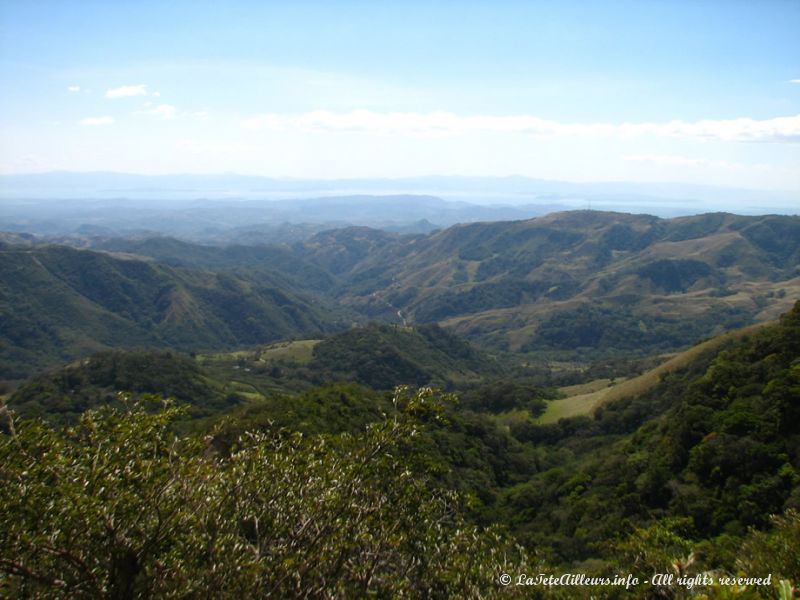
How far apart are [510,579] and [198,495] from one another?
8480mm

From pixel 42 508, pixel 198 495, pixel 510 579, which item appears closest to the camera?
pixel 42 508

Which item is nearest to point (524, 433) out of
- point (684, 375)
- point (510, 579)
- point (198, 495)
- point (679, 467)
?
point (684, 375)

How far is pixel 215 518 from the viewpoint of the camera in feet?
37.2

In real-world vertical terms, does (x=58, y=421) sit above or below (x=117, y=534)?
below

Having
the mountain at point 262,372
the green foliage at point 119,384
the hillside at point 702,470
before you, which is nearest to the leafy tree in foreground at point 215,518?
the hillside at point 702,470

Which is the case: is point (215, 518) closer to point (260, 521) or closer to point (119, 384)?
point (260, 521)

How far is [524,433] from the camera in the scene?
7312cm

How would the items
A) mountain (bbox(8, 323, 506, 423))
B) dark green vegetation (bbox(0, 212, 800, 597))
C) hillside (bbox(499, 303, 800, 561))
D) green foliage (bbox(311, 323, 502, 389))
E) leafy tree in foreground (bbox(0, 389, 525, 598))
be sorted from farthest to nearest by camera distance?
green foliage (bbox(311, 323, 502, 389)), mountain (bbox(8, 323, 506, 423)), hillside (bbox(499, 303, 800, 561)), dark green vegetation (bbox(0, 212, 800, 597)), leafy tree in foreground (bbox(0, 389, 525, 598))

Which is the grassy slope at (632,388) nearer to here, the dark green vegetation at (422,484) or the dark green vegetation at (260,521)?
the dark green vegetation at (422,484)

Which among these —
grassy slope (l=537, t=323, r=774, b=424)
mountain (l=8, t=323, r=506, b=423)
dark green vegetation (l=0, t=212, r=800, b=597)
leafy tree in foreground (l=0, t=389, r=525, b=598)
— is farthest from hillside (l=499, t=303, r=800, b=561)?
mountain (l=8, t=323, r=506, b=423)

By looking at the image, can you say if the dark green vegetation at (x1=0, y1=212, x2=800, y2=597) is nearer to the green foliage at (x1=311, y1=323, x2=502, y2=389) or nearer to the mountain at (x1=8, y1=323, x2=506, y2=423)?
the mountain at (x1=8, y1=323, x2=506, y2=423)

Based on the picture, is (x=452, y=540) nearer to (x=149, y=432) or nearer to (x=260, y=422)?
(x=149, y=432)

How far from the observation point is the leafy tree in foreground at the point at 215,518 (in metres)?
9.65

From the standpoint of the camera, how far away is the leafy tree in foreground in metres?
9.65
